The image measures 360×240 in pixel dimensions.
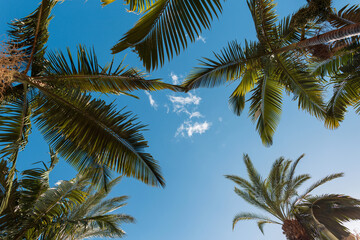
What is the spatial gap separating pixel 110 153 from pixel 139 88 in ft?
5.01

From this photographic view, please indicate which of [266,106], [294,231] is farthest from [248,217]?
[266,106]

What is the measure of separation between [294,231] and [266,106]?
8652mm

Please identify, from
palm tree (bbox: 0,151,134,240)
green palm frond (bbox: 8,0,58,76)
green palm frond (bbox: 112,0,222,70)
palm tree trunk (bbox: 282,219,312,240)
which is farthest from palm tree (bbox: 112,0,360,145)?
palm tree trunk (bbox: 282,219,312,240)

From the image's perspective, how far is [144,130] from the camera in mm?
4605

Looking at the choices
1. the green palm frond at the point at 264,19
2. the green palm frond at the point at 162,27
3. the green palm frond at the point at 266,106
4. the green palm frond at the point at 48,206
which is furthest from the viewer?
the green palm frond at the point at 266,106

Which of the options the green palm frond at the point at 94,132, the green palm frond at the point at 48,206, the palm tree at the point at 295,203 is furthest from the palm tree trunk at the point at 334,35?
the palm tree at the point at 295,203

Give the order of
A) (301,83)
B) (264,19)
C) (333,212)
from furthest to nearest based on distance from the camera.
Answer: (333,212) < (301,83) < (264,19)

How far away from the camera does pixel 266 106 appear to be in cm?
724

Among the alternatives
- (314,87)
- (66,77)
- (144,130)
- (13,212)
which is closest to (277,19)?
(314,87)

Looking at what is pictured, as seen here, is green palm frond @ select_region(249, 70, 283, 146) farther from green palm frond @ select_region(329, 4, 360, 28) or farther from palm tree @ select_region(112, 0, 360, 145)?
green palm frond @ select_region(329, 4, 360, 28)

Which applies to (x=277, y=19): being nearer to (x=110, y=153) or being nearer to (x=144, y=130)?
(x=144, y=130)

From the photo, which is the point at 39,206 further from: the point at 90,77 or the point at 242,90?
the point at 242,90

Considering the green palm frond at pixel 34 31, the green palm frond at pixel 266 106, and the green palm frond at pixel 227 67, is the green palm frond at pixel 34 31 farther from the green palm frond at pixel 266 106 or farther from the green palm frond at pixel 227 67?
the green palm frond at pixel 266 106

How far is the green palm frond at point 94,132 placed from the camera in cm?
425
